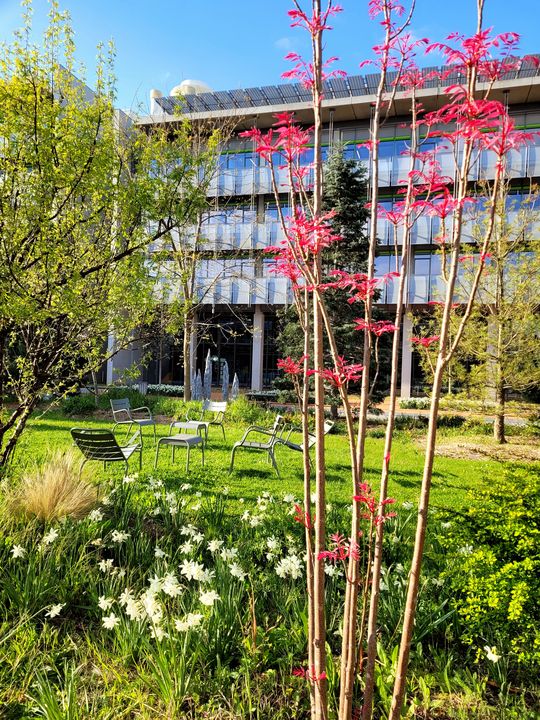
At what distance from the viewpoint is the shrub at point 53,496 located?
13.9 feet

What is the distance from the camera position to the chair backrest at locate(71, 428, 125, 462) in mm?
6195

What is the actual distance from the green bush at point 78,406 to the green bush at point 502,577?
13.3m

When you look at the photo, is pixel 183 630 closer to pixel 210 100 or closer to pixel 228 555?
pixel 228 555

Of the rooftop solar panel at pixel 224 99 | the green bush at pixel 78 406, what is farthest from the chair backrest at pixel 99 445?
the rooftop solar panel at pixel 224 99

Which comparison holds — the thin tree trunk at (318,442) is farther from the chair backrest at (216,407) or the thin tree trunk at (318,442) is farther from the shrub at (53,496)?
the chair backrest at (216,407)

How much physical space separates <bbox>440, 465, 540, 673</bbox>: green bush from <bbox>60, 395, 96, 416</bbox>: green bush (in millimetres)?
13311

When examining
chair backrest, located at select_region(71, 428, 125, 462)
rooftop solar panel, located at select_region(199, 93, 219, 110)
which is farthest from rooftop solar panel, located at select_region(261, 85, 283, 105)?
chair backrest, located at select_region(71, 428, 125, 462)

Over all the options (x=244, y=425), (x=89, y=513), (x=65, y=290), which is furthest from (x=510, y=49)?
(x=244, y=425)

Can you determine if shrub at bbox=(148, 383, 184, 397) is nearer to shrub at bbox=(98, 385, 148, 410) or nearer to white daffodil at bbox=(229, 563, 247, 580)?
shrub at bbox=(98, 385, 148, 410)

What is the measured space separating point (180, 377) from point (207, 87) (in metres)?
16.9

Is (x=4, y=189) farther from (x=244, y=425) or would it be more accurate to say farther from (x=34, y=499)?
(x=244, y=425)

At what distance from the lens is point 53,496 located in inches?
173

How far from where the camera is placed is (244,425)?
1375 cm

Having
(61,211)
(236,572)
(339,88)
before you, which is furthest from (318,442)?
(339,88)
